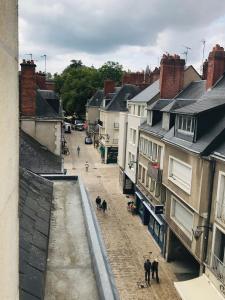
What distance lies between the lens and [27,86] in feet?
79.2

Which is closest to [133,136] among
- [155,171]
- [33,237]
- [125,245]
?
[155,171]

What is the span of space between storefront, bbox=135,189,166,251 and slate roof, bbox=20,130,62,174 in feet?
23.6

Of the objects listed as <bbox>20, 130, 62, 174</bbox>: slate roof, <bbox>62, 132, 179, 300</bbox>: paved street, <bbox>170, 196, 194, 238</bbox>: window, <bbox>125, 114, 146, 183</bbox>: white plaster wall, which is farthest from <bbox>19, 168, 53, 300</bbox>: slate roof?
<bbox>125, 114, 146, 183</bbox>: white plaster wall

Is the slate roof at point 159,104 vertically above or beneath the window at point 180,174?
above

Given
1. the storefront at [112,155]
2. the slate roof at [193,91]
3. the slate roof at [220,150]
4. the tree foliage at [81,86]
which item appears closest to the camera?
the slate roof at [220,150]

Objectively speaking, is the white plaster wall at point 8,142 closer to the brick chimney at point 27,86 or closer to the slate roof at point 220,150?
the slate roof at point 220,150

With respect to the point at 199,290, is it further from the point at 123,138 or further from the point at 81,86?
the point at 81,86

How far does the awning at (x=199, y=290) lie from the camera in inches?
574

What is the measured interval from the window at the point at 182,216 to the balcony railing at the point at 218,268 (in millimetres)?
2505

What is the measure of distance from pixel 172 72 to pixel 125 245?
1279 cm

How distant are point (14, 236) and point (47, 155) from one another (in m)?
21.0

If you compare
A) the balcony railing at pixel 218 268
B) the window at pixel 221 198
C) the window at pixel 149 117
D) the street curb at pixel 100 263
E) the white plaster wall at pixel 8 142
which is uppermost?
the white plaster wall at pixel 8 142

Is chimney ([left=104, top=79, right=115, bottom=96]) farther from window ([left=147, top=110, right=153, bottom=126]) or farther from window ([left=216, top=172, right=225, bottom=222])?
window ([left=216, top=172, right=225, bottom=222])

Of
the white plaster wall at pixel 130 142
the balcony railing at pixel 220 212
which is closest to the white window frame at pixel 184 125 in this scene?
the balcony railing at pixel 220 212
